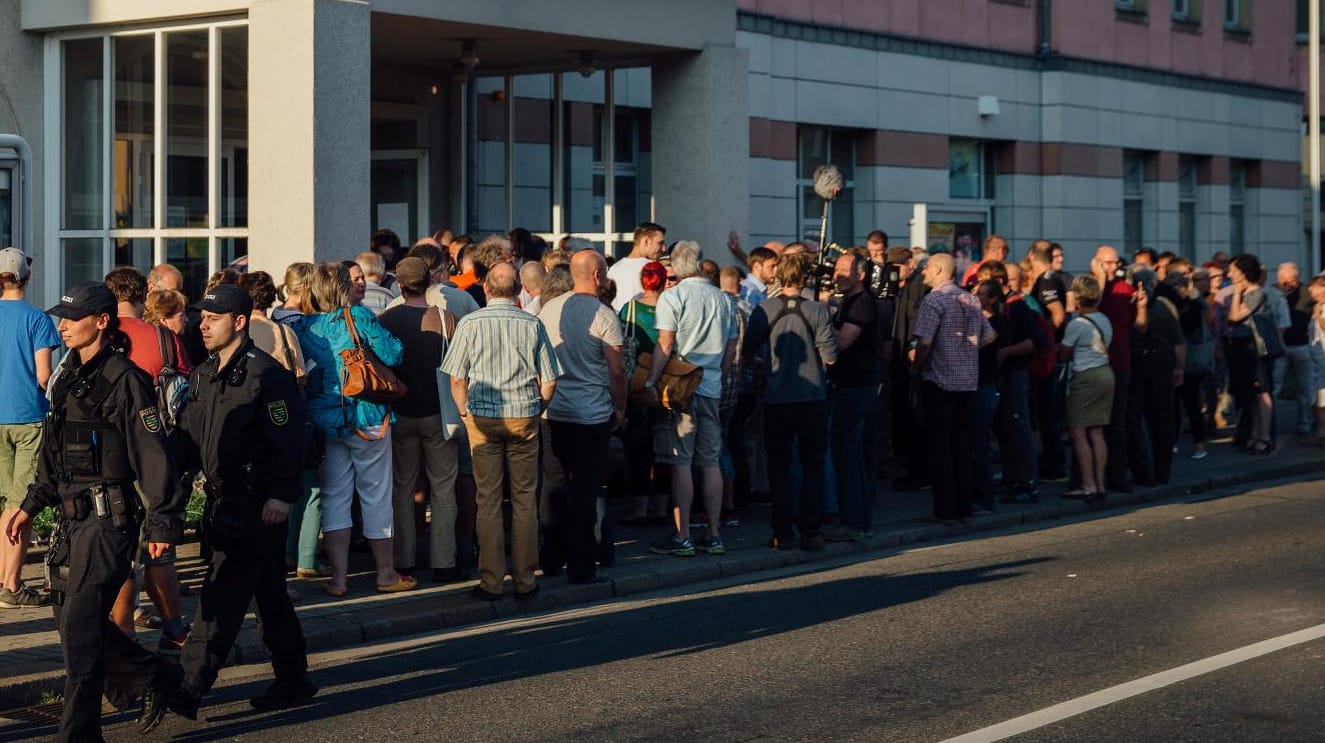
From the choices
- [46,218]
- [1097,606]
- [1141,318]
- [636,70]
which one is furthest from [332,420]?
[636,70]

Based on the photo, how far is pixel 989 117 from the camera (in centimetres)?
2631

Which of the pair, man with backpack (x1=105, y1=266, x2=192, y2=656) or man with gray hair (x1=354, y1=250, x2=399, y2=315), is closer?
man with backpack (x1=105, y1=266, x2=192, y2=656)

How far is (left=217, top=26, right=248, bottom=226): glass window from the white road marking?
8.54m

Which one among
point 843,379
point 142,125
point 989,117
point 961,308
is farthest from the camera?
point 989,117

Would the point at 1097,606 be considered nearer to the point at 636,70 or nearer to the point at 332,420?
the point at 332,420

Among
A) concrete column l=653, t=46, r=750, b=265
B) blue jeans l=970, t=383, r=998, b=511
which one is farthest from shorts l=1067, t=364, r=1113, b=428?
concrete column l=653, t=46, r=750, b=265

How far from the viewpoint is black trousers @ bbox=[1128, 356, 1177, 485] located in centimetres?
1569

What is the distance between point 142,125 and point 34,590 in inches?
216

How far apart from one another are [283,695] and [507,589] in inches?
113

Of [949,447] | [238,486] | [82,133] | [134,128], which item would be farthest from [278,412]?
[82,133]

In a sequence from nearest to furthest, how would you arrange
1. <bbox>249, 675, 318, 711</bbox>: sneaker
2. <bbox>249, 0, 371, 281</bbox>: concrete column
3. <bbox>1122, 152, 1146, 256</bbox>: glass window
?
<bbox>249, 675, 318, 711</bbox>: sneaker → <bbox>249, 0, 371, 281</bbox>: concrete column → <bbox>1122, 152, 1146, 256</bbox>: glass window

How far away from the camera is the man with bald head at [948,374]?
13227 millimetres

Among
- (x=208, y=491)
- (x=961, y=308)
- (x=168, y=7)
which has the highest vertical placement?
(x=168, y=7)

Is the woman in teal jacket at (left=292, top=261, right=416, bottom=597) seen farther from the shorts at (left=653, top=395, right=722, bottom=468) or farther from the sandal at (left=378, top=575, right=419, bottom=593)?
the shorts at (left=653, top=395, right=722, bottom=468)
